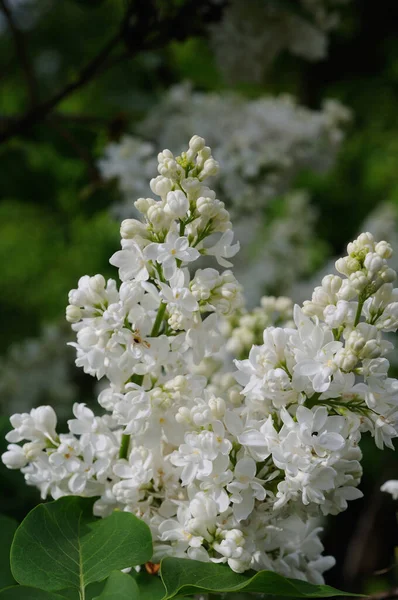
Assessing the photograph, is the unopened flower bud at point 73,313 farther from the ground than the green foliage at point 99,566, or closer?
farther from the ground

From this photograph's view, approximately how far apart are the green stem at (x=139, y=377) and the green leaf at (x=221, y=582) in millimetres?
134

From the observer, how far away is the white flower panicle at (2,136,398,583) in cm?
65

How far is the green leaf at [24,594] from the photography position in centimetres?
60

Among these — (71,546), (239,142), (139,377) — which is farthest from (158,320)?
(239,142)

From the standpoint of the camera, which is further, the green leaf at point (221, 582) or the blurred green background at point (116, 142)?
the blurred green background at point (116, 142)

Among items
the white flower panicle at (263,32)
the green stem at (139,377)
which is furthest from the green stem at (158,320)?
the white flower panicle at (263,32)

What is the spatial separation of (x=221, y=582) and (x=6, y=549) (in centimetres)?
26

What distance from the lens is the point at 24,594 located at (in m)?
0.61

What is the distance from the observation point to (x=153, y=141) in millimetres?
2012

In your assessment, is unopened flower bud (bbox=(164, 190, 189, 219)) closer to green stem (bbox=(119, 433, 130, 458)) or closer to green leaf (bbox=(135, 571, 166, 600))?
green stem (bbox=(119, 433, 130, 458))

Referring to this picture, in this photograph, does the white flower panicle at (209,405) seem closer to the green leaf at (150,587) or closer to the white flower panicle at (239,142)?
the green leaf at (150,587)

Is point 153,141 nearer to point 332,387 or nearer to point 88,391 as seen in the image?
point 88,391

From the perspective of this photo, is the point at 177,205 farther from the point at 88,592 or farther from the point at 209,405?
the point at 88,592

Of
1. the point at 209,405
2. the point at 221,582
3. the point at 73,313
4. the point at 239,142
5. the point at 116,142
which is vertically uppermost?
the point at 116,142
